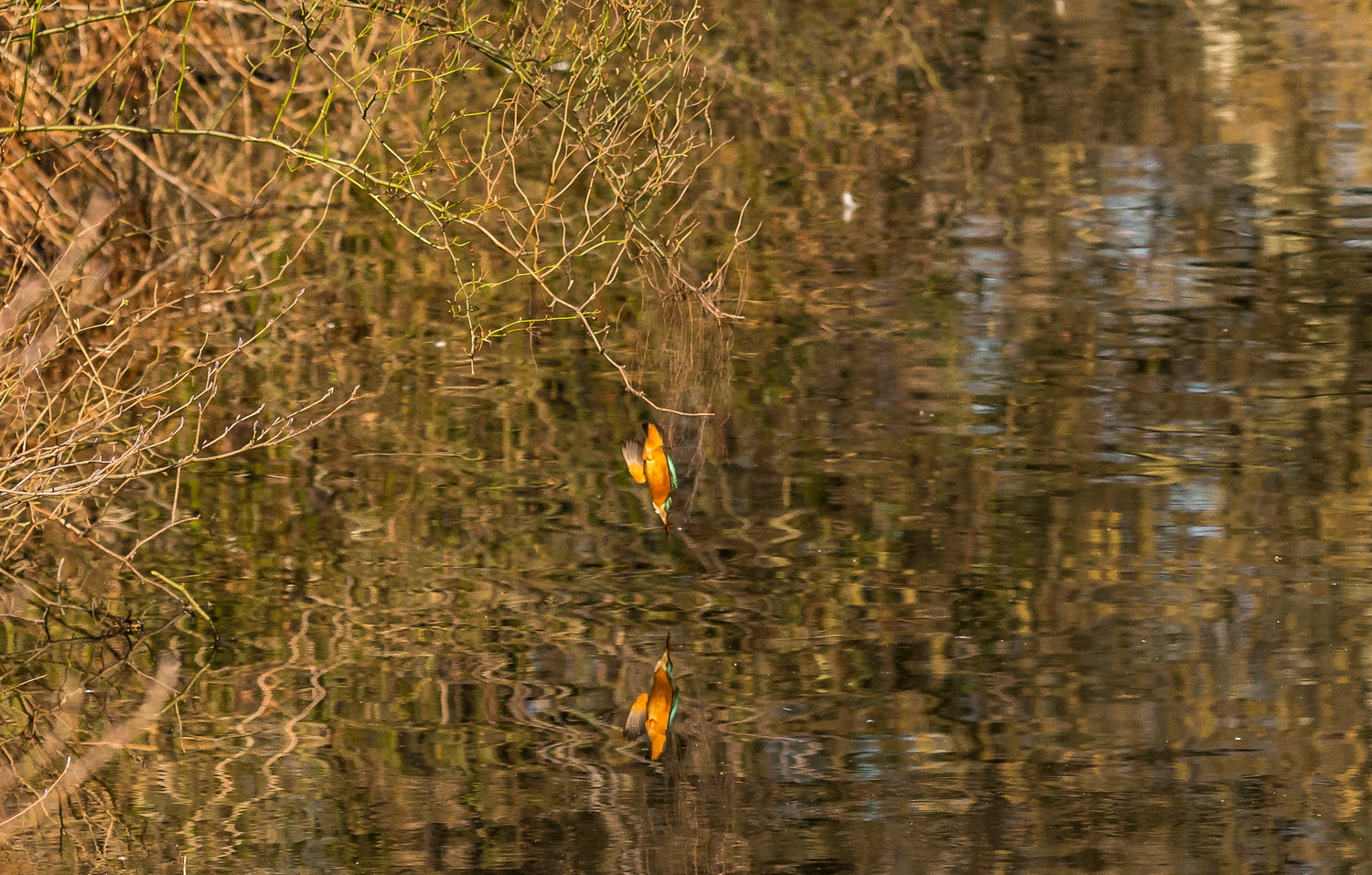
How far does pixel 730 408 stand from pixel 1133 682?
9.65 ft

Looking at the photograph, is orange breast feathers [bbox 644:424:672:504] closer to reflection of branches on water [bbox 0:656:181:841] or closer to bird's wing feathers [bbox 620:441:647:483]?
bird's wing feathers [bbox 620:441:647:483]

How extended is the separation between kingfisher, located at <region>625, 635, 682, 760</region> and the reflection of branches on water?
130cm

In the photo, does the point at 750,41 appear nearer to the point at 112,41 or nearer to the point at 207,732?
the point at 112,41

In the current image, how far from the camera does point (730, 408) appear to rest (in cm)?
857

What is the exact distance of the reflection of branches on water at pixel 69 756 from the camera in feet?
17.8

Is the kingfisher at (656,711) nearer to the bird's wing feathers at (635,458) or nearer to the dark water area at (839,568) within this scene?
the dark water area at (839,568)

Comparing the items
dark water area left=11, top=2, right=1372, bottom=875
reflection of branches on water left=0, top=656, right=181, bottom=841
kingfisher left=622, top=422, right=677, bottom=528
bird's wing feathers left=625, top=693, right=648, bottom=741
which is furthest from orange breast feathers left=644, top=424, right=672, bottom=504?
reflection of branches on water left=0, top=656, right=181, bottom=841

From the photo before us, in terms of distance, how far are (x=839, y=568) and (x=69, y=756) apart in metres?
2.39

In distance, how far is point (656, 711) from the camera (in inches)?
232

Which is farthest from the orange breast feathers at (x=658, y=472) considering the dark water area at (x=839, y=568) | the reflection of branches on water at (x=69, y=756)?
the reflection of branches on water at (x=69, y=756)

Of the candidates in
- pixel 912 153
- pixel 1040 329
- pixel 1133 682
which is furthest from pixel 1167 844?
pixel 912 153

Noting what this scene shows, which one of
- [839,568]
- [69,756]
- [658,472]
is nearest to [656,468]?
[658,472]

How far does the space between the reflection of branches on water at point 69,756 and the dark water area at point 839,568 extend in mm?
94

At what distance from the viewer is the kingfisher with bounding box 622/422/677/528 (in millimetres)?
7254
